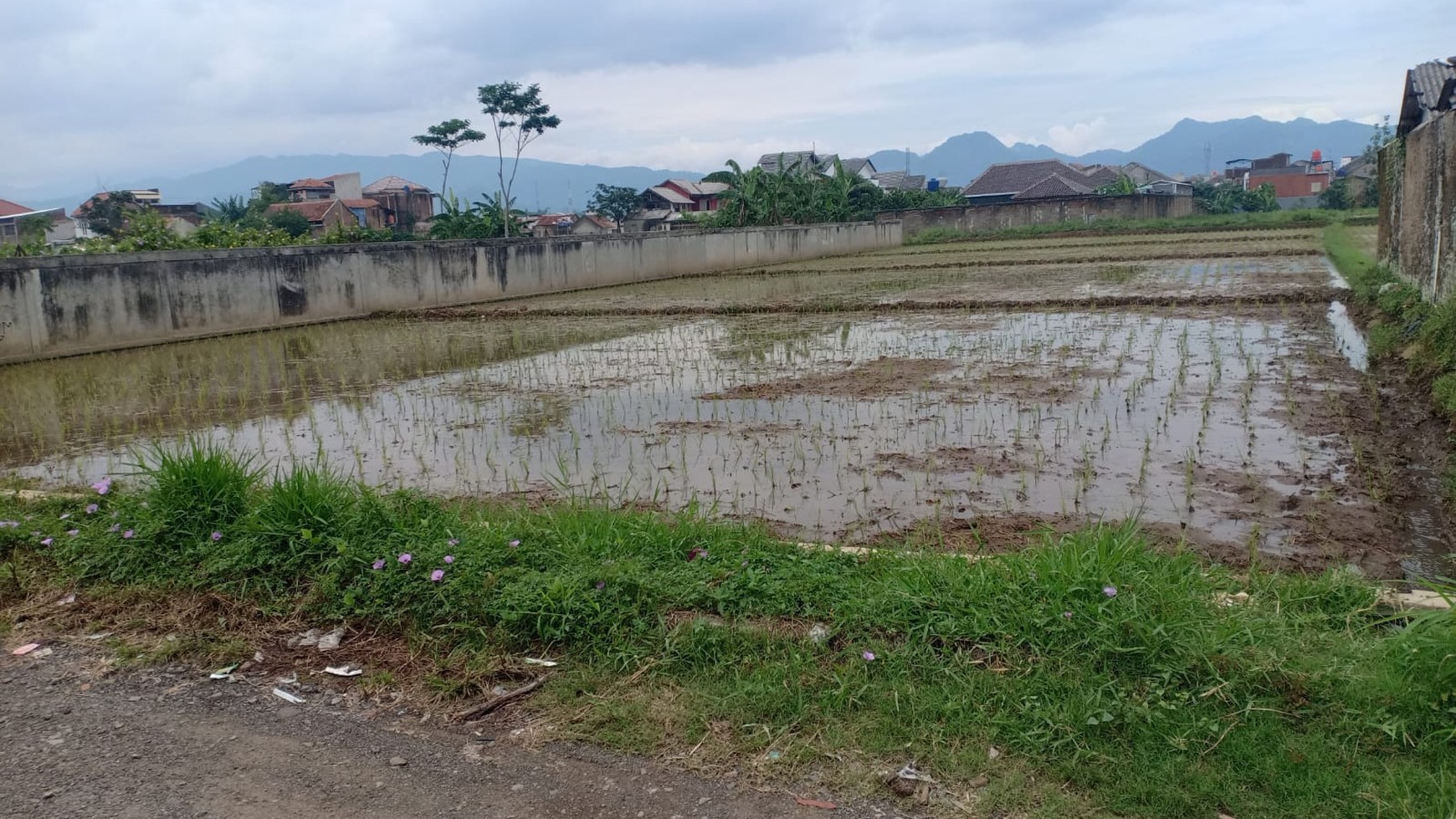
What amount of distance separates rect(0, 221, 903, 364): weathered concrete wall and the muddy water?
48.1 inches

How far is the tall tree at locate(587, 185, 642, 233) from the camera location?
5959 cm

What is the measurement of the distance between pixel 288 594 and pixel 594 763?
6.34 ft

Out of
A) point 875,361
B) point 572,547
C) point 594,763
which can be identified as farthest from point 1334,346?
point 594,763

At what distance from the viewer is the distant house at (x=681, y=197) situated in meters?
60.8

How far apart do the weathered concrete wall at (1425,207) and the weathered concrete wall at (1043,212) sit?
2692 centimetres

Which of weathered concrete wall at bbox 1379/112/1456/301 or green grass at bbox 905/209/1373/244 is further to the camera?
green grass at bbox 905/209/1373/244

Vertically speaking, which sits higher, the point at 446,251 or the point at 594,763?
the point at 446,251

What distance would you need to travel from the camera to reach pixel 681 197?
63375 millimetres

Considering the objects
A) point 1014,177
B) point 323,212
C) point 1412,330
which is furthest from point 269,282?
point 1014,177

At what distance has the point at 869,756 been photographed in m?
2.86

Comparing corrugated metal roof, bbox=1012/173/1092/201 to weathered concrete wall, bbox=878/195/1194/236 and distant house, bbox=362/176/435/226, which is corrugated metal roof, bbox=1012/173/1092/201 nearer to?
weathered concrete wall, bbox=878/195/1194/236

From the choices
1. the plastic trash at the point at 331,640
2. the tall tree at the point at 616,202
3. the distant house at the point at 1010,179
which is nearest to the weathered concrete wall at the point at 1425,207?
the plastic trash at the point at 331,640

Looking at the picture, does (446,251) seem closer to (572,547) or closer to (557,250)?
(557,250)

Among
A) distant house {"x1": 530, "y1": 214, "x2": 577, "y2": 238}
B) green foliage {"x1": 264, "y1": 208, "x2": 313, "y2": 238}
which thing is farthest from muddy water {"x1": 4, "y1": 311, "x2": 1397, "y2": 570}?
distant house {"x1": 530, "y1": 214, "x2": 577, "y2": 238}
